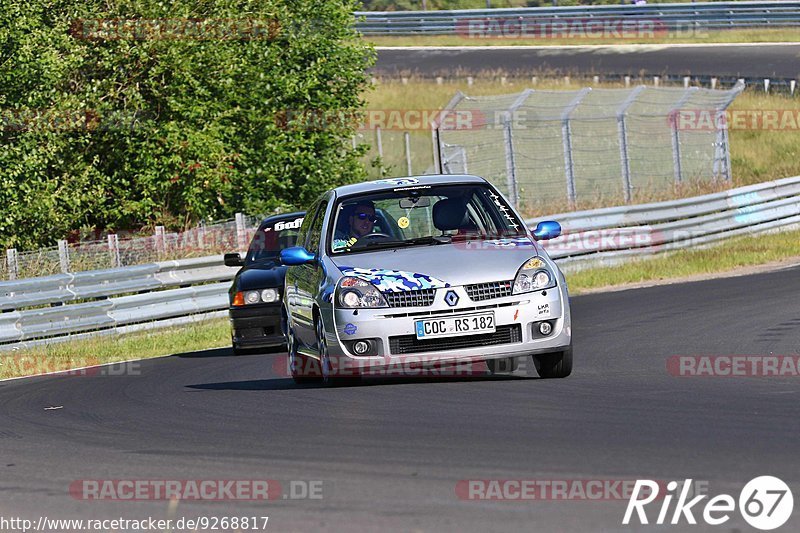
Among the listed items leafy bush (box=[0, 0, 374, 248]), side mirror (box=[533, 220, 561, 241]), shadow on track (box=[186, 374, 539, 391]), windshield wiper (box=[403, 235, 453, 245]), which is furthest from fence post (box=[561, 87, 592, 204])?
windshield wiper (box=[403, 235, 453, 245])

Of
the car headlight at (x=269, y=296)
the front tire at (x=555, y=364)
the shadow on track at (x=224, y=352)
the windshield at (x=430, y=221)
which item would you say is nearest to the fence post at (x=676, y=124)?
the shadow on track at (x=224, y=352)

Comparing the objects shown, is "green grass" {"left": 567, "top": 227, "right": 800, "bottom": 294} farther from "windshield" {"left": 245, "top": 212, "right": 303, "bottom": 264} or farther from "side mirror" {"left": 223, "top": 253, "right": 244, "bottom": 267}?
"side mirror" {"left": 223, "top": 253, "right": 244, "bottom": 267}

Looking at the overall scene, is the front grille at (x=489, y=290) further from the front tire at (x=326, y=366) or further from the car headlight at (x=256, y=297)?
the car headlight at (x=256, y=297)

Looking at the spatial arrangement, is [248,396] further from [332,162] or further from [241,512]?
[332,162]

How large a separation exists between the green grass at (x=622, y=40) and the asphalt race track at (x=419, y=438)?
37.4 metres

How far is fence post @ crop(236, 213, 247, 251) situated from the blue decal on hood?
13.0 meters

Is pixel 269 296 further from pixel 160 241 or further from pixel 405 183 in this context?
pixel 160 241

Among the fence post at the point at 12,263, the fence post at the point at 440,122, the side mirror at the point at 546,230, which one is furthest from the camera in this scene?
the fence post at the point at 440,122

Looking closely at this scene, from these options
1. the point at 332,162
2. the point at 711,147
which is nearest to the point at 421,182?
the point at 332,162

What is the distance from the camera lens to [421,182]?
37.1 feet

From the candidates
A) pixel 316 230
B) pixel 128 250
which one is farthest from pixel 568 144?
pixel 316 230

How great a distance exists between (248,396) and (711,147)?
2332cm

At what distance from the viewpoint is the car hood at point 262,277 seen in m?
16.1

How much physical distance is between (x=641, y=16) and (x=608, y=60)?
3.81 metres
